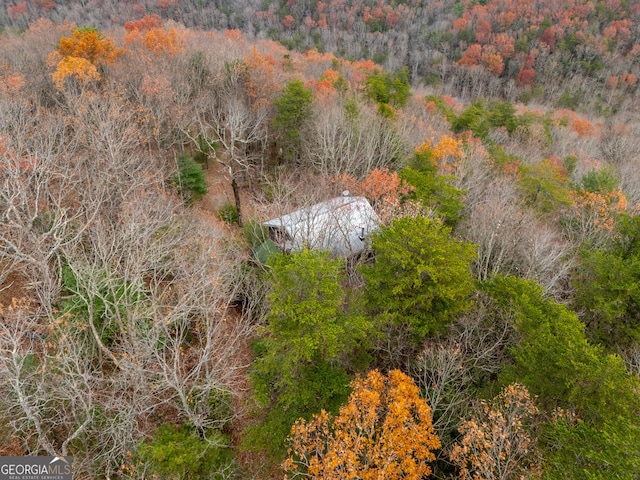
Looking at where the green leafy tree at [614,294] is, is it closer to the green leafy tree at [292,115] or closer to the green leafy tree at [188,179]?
the green leafy tree at [292,115]

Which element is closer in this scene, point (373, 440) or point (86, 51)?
point (373, 440)

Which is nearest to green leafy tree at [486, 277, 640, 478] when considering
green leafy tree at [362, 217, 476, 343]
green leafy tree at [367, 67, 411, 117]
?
green leafy tree at [362, 217, 476, 343]

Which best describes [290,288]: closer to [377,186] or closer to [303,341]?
[303,341]

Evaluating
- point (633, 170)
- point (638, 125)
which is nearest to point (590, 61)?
point (638, 125)

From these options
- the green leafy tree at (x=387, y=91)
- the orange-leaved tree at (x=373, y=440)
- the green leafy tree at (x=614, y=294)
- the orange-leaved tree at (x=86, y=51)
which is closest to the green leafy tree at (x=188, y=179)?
the orange-leaved tree at (x=86, y=51)

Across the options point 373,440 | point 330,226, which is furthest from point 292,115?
point 373,440
